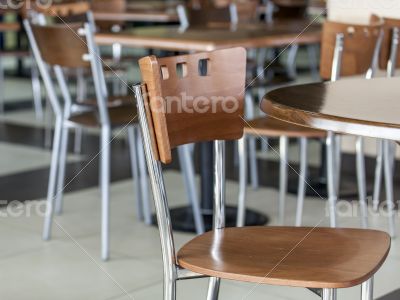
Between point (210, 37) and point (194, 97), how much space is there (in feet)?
5.54

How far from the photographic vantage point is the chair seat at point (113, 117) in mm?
3350

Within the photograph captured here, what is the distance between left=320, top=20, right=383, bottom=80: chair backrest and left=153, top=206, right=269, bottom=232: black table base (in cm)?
72

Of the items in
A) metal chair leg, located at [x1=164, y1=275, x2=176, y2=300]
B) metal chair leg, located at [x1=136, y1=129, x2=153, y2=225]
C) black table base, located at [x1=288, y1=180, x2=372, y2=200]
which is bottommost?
black table base, located at [x1=288, y1=180, x2=372, y2=200]

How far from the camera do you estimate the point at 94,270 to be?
313 centimetres

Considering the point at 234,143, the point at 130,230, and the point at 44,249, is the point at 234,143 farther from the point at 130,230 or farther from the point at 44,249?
the point at 44,249

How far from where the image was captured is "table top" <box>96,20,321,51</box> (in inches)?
138

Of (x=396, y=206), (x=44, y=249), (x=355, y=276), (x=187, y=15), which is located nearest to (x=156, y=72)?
(x=355, y=276)

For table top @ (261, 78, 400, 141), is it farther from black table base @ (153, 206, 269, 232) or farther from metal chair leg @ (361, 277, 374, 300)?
black table base @ (153, 206, 269, 232)

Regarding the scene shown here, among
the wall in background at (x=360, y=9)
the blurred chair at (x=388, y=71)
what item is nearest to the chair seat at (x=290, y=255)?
the blurred chair at (x=388, y=71)

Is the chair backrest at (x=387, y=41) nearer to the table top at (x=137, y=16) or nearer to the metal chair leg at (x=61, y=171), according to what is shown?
the metal chair leg at (x=61, y=171)

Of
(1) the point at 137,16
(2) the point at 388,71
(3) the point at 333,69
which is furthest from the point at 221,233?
(1) the point at 137,16

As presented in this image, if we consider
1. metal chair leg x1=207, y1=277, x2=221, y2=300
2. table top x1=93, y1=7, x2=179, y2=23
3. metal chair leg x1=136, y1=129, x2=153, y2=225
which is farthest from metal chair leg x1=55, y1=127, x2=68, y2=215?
table top x1=93, y1=7, x2=179, y2=23

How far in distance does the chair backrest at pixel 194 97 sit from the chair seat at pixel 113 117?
125cm

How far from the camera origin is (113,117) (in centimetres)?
340
